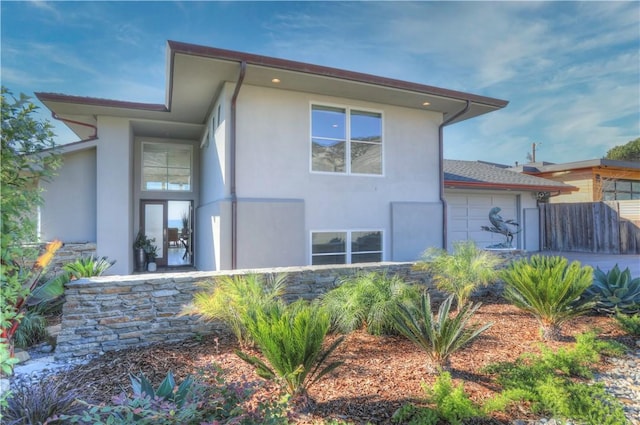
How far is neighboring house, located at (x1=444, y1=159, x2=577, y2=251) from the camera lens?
12.1 m

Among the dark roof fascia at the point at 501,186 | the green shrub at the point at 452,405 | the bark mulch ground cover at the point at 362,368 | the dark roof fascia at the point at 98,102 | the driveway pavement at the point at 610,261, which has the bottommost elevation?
the bark mulch ground cover at the point at 362,368

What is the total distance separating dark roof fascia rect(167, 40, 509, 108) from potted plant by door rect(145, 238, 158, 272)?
712 centimetres

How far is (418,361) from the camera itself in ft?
12.2

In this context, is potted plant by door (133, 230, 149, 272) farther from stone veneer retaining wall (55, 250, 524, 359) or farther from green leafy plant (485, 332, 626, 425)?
green leafy plant (485, 332, 626, 425)

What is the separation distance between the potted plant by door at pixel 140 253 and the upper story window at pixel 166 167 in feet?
5.77

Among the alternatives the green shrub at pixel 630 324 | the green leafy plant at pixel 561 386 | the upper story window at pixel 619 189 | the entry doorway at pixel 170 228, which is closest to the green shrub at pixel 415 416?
the green leafy plant at pixel 561 386

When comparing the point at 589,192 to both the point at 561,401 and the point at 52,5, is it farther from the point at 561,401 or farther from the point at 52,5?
the point at 52,5

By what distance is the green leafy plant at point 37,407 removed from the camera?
230cm

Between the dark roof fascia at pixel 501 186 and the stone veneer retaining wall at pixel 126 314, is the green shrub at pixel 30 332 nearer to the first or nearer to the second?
the stone veneer retaining wall at pixel 126 314

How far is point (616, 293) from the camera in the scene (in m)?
5.46

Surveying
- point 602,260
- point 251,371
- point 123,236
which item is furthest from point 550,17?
point 123,236

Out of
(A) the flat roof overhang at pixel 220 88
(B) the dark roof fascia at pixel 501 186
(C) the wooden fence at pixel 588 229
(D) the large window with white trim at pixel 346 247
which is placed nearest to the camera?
(A) the flat roof overhang at pixel 220 88

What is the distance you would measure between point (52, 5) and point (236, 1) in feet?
12.0

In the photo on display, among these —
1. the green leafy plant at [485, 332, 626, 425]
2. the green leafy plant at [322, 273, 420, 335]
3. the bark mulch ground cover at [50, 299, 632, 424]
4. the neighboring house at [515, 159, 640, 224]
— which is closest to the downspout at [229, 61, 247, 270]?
the bark mulch ground cover at [50, 299, 632, 424]
